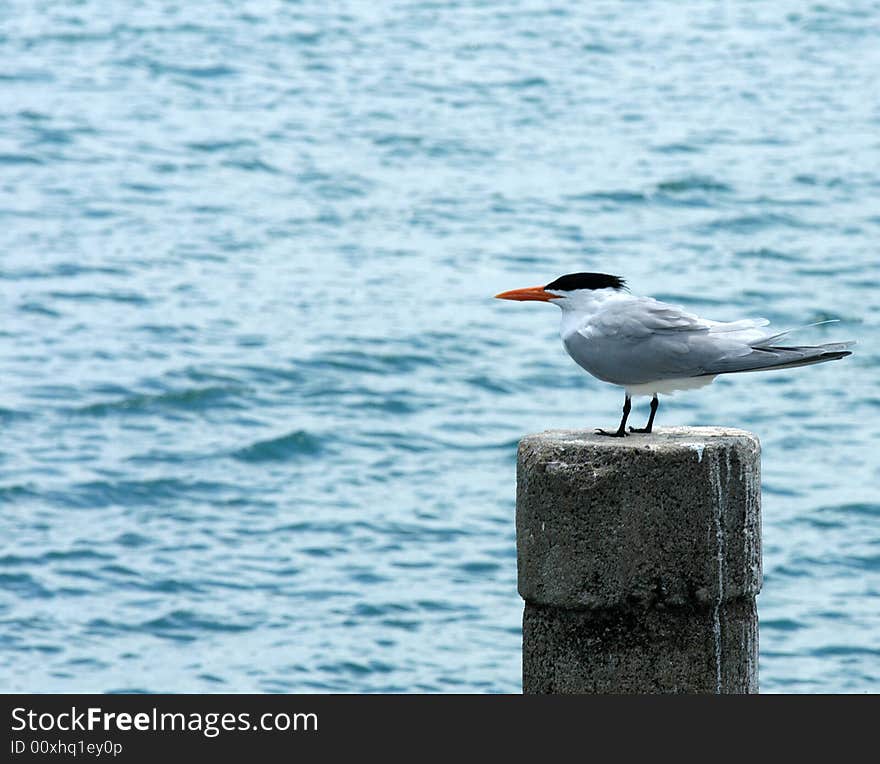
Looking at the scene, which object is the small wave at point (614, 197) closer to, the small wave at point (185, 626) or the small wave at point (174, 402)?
the small wave at point (174, 402)

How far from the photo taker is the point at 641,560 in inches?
235

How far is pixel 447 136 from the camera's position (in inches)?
1163

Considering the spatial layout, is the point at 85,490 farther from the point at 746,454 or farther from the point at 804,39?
the point at 804,39

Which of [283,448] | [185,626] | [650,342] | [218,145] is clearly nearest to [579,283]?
[650,342]

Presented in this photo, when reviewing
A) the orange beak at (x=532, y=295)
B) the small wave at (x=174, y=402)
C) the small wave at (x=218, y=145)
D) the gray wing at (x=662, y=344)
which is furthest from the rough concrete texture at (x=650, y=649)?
the small wave at (x=218, y=145)

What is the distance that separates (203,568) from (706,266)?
430 inches

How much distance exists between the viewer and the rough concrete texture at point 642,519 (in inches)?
233

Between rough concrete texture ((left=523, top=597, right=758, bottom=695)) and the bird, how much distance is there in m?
0.76

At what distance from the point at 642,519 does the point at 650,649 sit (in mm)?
510

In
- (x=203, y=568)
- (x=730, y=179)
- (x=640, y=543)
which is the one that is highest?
(x=640, y=543)

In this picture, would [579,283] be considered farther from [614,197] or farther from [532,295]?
[614,197]

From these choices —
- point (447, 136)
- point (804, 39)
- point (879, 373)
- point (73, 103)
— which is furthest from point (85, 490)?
point (804, 39)

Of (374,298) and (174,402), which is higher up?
(374,298)

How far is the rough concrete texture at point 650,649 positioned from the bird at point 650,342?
76 centimetres
